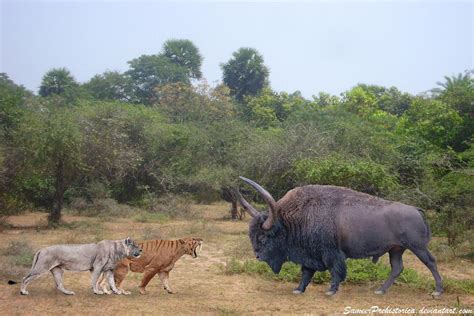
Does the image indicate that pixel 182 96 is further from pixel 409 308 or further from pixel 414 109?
pixel 409 308

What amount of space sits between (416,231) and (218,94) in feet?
117

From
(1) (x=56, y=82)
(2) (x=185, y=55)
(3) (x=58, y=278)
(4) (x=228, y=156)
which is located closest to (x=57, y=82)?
(1) (x=56, y=82)

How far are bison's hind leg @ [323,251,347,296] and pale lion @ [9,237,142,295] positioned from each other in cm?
323

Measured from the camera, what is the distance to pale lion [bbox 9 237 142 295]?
9305mm

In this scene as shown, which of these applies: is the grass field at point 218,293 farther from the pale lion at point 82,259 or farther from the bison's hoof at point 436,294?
the pale lion at point 82,259

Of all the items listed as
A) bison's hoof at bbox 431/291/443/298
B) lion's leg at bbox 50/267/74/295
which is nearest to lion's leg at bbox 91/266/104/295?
lion's leg at bbox 50/267/74/295

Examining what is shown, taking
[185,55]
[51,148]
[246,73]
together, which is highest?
[185,55]

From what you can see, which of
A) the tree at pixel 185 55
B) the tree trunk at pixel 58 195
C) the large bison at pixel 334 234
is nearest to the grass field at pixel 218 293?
the large bison at pixel 334 234

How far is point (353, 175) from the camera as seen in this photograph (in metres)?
16.2

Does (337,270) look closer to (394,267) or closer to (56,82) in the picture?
(394,267)

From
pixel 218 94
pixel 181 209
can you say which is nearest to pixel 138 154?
pixel 181 209

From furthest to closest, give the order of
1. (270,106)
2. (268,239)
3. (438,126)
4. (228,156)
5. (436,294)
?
(270,106) → (228,156) → (438,126) → (268,239) → (436,294)

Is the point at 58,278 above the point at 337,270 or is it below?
below

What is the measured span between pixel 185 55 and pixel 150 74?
29.0 ft
